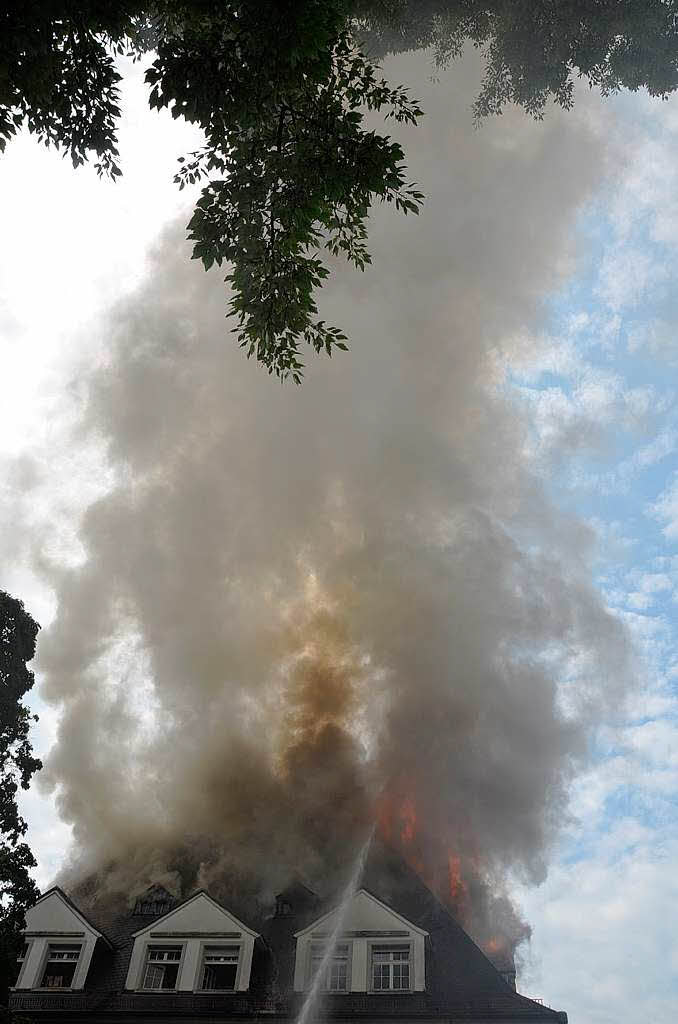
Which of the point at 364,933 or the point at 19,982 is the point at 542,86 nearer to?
the point at 364,933

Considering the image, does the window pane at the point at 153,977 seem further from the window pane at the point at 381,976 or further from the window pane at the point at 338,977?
the window pane at the point at 381,976

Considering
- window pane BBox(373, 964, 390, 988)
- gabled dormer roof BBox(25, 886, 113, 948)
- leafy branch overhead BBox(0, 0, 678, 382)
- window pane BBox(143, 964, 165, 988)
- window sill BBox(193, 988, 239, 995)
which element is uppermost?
leafy branch overhead BBox(0, 0, 678, 382)

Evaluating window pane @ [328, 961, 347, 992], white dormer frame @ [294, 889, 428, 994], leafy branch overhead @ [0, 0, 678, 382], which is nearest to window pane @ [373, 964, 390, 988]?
white dormer frame @ [294, 889, 428, 994]

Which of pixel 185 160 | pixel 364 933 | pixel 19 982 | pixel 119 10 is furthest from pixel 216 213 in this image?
pixel 19 982

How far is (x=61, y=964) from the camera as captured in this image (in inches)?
945

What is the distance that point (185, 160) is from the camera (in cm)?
1035

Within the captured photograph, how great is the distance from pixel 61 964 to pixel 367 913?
10046mm

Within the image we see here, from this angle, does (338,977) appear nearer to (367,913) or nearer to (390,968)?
(390,968)

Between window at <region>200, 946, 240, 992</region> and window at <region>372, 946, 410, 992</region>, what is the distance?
4.34 metres

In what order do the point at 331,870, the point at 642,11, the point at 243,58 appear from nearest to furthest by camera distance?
the point at 243,58
the point at 642,11
the point at 331,870

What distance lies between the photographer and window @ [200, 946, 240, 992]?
23.1m

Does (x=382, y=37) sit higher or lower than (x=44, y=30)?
higher

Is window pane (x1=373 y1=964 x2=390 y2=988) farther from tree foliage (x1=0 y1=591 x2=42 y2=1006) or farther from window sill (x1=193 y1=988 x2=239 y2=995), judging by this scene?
tree foliage (x1=0 y1=591 x2=42 y2=1006)

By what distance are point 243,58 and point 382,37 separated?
81.8 ft
